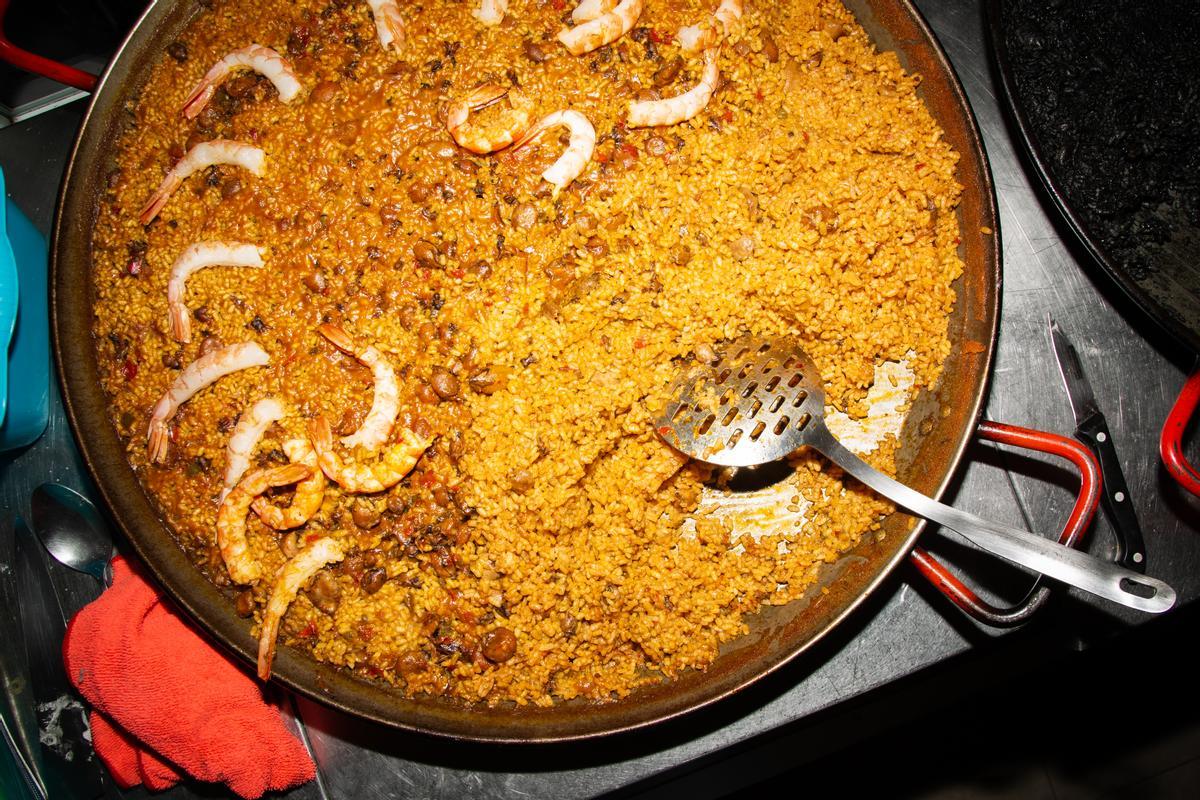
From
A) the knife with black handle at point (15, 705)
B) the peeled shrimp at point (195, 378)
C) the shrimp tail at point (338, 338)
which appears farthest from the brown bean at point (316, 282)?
the knife with black handle at point (15, 705)

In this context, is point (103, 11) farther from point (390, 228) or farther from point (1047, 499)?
point (1047, 499)

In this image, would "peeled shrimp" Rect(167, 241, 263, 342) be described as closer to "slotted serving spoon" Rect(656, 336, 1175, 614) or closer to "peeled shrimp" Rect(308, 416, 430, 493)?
"peeled shrimp" Rect(308, 416, 430, 493)

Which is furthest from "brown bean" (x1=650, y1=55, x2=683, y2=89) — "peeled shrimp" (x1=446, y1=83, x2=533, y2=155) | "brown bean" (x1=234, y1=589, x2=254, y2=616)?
"brown bean" (x1=234, y1=589, x2=254, y2=616)

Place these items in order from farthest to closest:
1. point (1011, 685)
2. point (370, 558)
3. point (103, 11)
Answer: point (1011, 685)
point (103, 11)
point (370, 558)

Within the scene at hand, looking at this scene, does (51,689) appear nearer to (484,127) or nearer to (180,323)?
(180,323)

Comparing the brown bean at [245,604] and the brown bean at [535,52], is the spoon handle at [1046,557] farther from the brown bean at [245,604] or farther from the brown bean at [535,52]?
the brown bean at [245,604]

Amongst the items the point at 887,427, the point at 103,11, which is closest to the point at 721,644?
the point at 887,427
